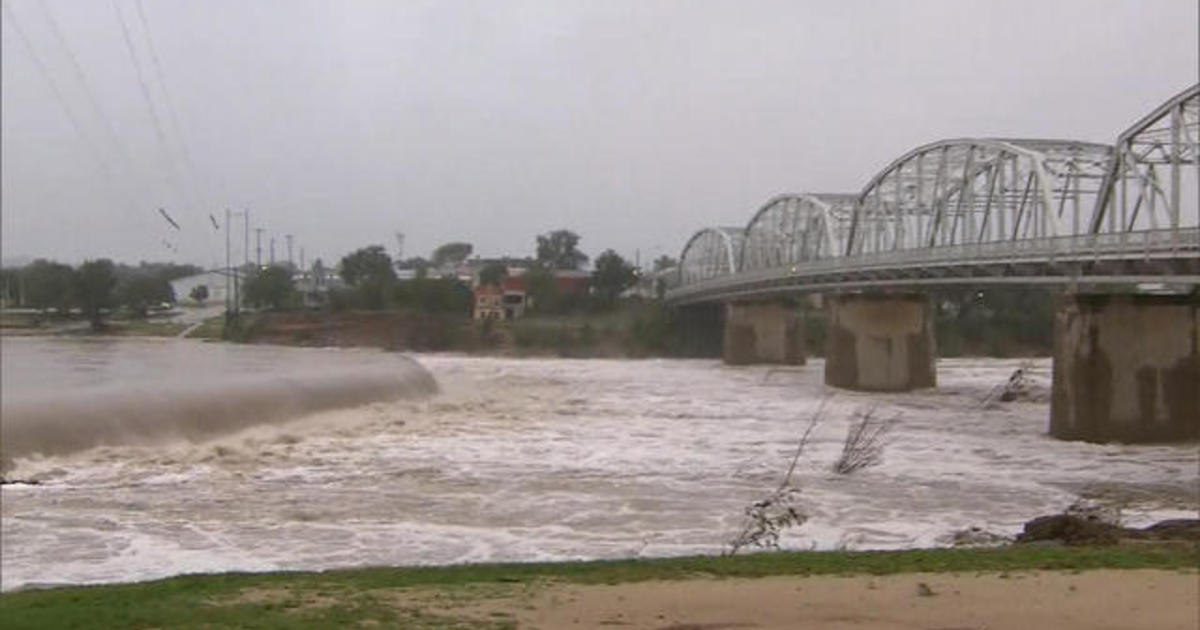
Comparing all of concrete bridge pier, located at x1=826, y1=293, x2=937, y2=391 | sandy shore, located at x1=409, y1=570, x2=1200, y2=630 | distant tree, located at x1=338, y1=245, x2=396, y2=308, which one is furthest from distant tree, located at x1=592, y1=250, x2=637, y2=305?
sandy shore, located at x1=409, y1=570, x2=1200, y2=630

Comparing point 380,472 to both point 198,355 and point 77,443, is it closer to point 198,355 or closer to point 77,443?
point 77,443

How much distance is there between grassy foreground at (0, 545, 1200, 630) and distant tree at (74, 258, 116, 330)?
28.6 m

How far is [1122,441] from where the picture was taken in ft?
135

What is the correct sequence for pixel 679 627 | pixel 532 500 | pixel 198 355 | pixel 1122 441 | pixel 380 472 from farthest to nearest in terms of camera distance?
1. pixel 198 355
2. pixel 1122 441
3. pixel 380 472
4. pixel 532 500
5. pixel 679 627

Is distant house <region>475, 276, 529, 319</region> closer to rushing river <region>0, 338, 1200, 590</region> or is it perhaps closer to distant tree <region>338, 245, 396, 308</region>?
distant tree <region>338, 245, 396, 308</region>

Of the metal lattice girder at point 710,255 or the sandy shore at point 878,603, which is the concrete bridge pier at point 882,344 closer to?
the metal lattice girder at point 710,255

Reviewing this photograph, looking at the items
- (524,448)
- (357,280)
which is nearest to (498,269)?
(357,280)

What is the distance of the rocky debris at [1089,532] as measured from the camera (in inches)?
653

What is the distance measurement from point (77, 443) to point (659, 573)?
24.5m

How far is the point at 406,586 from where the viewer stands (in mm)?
11695

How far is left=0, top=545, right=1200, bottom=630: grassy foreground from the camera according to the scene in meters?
9.49

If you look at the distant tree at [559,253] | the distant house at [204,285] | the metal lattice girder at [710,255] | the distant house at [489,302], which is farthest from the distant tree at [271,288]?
the distant tree at [559,253]

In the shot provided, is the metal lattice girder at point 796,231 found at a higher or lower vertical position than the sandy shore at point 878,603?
higher

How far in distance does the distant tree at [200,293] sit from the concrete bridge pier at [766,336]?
158ft
